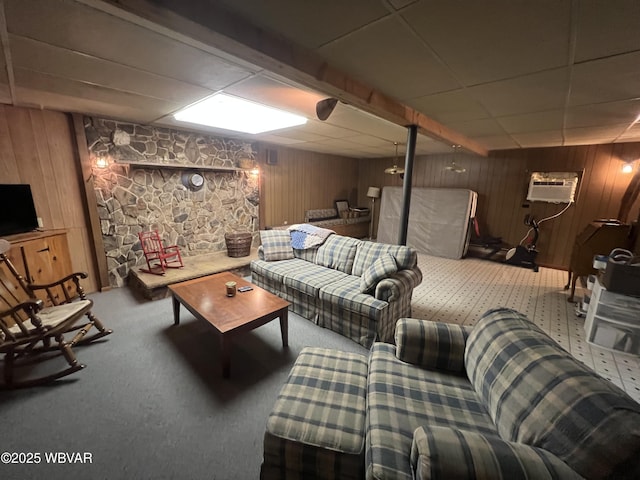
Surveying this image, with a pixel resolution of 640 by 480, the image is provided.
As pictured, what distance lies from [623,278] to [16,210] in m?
6.19

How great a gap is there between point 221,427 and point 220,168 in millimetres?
3815

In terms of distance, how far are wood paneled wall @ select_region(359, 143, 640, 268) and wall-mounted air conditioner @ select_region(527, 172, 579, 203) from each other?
0.10m

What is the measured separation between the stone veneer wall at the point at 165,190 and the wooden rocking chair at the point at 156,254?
0.43 ft

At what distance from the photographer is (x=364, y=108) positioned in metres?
2.28

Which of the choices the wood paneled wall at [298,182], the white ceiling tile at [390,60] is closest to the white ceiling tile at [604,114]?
the white ceiling tile at [390,60]

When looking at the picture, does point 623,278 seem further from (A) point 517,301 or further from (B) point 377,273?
(B) point 377,273

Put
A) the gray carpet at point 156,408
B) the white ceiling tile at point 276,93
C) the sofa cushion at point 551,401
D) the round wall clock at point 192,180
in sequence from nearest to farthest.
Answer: the sofa cushion at point 551,401
the gray carpet at point 156,408
the white ceiling tile at point 276,93
the round wall clock at point 192,180

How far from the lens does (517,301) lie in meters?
3.51

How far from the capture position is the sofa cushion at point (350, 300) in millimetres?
2312

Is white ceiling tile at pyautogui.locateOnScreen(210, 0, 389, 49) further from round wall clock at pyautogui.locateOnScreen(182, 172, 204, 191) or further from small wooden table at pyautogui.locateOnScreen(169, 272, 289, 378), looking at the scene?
round wall clock at pyautogui.locateOnScreen(182, 172, 204, 191)

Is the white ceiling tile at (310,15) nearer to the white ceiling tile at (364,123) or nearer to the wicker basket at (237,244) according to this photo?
the white ceiling tile at (364,123)

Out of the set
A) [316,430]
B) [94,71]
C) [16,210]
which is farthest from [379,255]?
[16,210]

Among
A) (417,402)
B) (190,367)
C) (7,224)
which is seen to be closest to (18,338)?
(190,367)

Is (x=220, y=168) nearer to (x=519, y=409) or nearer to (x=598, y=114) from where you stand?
(x=519, y=409)
